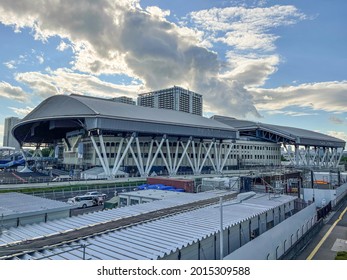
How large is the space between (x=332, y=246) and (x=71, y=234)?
2352 centimetres

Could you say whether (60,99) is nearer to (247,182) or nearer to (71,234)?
(247,182)

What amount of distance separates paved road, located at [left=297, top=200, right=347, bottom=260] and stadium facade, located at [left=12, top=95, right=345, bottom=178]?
43388 mm

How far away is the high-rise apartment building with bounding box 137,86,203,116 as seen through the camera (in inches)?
7141

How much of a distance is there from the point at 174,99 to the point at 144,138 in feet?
338

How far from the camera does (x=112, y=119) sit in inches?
2405

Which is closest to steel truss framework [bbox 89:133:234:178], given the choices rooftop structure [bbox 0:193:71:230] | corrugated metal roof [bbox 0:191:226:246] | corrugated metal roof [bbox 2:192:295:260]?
rooftop structure [bbox 0:193:71:230]

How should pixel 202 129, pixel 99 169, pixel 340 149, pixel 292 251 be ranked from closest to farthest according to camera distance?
1. pixel 292 251
2. pixel 99 169
3. pixel 202 129
4. pixel 340 149

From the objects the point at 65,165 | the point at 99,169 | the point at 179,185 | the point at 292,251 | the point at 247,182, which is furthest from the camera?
the point at 65,165

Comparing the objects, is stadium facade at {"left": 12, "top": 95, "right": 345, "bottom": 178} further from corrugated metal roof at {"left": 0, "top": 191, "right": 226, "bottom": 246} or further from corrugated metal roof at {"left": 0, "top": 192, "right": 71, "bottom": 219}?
corrugated metal roof at {"left": 0, "top": 191, "right": 226, "bottom": 246}

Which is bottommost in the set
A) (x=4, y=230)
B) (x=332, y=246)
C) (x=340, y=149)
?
(x=332, y=246)

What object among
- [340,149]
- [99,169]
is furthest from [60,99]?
[340,149]

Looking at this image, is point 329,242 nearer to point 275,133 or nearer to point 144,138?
point 144,138

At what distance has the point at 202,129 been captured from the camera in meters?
80.2

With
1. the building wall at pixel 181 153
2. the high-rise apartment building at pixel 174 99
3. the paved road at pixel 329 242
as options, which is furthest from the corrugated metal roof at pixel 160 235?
the high-rise apartment building at pixel 174 99
